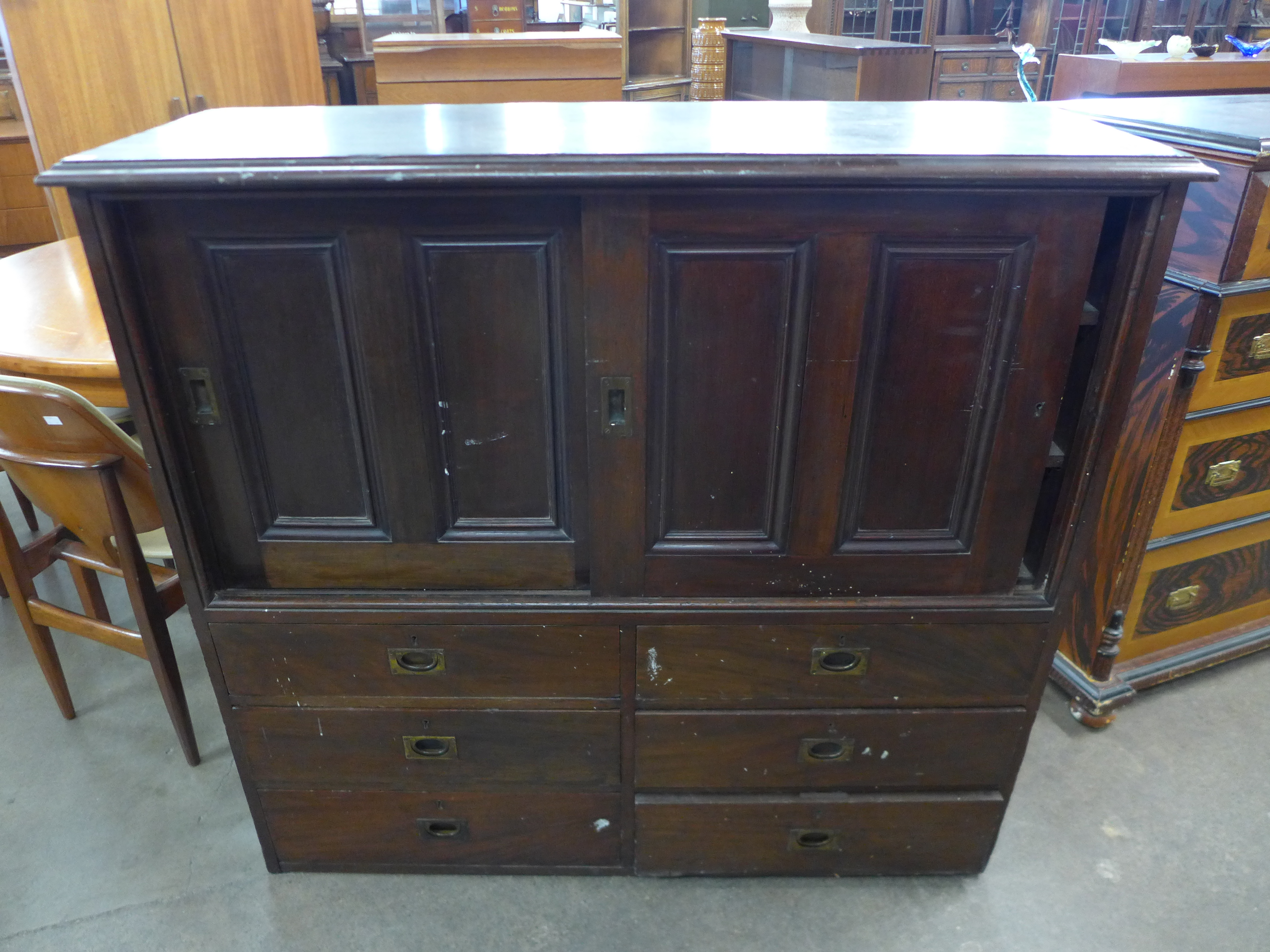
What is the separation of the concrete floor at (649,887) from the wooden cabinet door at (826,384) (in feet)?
2.11

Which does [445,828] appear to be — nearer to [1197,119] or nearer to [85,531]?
[85,531]

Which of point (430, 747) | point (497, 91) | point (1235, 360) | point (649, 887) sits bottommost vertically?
point (649, 887)

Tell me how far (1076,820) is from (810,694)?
0.75 metres

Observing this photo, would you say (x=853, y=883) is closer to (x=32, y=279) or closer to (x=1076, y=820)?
(x=1076, y=820)

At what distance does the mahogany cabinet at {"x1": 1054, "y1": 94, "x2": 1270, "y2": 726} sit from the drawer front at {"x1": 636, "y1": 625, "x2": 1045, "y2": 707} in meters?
0.60

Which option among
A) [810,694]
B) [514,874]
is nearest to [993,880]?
[810,694]

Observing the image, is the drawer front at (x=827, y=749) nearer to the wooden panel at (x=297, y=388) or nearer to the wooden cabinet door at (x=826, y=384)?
the wooden cabinet door at (x=826, y=384)

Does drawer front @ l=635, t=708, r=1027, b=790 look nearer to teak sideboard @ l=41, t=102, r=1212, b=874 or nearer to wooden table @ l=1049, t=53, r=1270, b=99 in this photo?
teak sideboard @ l=41, t=102, r=1212, b=874

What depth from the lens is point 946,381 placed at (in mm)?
1162

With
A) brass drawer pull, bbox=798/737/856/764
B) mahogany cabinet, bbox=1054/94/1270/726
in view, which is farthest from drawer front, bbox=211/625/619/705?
mahogany cabinet, bbox=1054/94/1270/726

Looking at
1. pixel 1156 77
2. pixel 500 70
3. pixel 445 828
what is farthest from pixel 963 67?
pixel 445 828

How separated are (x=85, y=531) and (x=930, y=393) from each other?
1550 millimetres

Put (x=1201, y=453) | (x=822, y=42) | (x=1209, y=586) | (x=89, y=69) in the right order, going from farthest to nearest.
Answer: (x=822, y=42) → (x=89, y=69) → (x=1209, y=586) → (x=1201, y=453)

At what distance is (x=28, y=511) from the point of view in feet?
8.21
